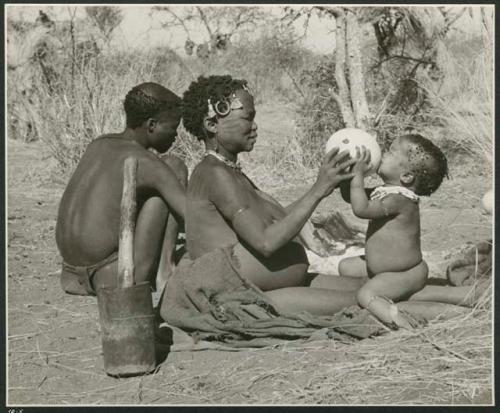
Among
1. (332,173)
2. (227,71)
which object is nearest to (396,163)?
(332,173)

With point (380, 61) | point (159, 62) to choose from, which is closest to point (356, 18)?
point (380, 61)

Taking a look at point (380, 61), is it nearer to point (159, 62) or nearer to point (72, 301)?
point (159, 62)

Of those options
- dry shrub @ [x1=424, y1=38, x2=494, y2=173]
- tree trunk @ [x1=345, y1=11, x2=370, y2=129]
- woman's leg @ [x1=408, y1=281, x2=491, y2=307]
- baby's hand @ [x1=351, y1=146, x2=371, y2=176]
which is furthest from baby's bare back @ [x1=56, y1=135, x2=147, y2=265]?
tree trunk @ [x1=345, y1=11, x2=370, y2=129]

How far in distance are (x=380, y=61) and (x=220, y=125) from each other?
6089 millimetres

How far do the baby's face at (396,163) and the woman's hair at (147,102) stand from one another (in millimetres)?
1321

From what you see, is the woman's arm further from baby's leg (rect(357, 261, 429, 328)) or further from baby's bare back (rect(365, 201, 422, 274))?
baby's leg (rect(357, 261, 429, 328))

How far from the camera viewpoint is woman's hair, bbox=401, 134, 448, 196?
191 inches

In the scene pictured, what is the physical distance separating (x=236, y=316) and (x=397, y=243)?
1023 mm

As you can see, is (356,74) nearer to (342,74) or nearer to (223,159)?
(342,74)

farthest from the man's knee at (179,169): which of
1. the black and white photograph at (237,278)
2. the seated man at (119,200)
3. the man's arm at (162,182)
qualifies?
the man's arm at (162,182)

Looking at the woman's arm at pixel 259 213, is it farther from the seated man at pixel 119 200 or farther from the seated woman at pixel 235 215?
the seated man at pixel 119 200

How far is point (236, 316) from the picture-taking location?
14.7 feet

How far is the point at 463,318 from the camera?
4.68 m

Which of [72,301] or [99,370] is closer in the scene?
[99,370]
